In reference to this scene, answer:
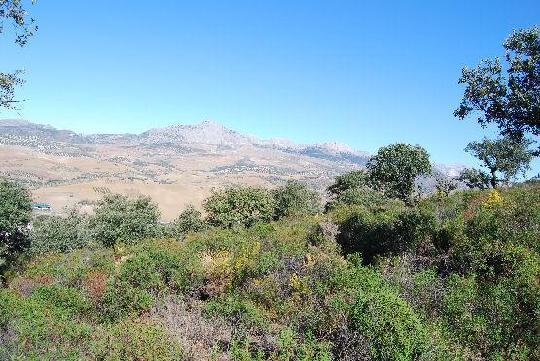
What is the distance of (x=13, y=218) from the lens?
4122 cm

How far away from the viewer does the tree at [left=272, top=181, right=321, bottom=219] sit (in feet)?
203

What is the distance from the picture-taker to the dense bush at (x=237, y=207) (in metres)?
53.5

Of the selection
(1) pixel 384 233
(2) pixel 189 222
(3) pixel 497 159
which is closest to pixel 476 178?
(3) pixel 497 159

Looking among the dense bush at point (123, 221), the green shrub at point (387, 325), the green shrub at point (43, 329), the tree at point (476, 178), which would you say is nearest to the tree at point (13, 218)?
the dense bush at point (123, 221)

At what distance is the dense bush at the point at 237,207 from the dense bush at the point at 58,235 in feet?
61.1

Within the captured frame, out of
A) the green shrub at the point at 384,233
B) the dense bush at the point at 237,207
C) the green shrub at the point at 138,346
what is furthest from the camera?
the dense bush at the point at 237,207

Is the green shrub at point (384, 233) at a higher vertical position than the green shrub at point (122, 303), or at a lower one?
higher

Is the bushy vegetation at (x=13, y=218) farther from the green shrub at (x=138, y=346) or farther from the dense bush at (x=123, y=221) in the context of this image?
the green shrub at (x=138, y=346)

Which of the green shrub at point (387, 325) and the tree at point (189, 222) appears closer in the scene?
the green shrub at point (387, 325)

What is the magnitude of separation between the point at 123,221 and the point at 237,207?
14.6 m

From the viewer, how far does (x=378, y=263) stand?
1806cm

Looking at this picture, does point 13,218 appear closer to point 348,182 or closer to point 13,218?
point 13,218

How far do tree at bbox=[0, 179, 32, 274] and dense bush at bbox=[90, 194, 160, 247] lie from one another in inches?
292

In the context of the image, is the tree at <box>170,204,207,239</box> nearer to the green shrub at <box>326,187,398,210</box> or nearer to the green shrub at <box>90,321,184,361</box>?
the green shrub at <box>326,187,398,210</box>
